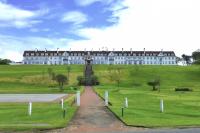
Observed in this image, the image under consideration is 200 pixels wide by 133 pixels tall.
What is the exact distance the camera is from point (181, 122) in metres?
28.4

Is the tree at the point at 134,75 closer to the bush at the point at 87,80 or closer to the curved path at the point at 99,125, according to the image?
the bush at the point at 87,80

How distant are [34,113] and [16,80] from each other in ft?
272

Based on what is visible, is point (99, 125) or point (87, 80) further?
point (87, 80)

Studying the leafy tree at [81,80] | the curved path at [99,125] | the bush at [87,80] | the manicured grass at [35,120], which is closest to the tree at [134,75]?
the bush at [87,80]

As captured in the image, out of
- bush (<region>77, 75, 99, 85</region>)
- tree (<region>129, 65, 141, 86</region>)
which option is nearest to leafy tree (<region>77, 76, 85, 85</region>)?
bush (<region>77, 75, 99, 85</region>)

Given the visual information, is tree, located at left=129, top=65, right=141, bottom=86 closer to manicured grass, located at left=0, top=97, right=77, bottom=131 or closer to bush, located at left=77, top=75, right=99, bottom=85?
bush, located at left=77, top=75, right=99, bottom=85

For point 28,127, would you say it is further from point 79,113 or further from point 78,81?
point 78,81

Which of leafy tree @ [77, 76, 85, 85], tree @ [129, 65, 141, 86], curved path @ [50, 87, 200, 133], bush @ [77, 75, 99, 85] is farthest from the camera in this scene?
tree @ [129, 65, 141, 86]

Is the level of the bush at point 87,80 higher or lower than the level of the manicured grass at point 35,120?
higher

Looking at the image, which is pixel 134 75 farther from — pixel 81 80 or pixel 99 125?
pixel 99 125

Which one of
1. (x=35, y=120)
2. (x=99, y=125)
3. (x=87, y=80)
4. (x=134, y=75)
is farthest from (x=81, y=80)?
(x=99, y=125)

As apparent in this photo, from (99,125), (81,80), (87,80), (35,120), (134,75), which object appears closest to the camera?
(99,125)

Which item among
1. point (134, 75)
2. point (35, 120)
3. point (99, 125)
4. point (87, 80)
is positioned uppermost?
point (134, 75)

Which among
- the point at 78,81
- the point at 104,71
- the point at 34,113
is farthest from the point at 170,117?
the point at 104,71
